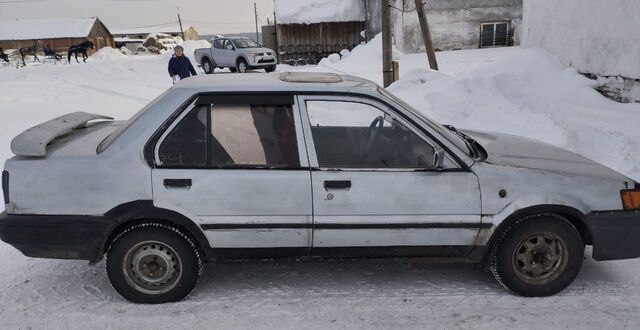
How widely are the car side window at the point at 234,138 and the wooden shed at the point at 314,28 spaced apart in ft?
81.0

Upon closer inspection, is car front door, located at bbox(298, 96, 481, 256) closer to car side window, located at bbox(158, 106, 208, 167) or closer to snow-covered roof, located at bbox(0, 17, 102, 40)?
car side window, located at bbox(158, 106, 208, 167)

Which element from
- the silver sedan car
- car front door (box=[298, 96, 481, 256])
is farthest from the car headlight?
car front door (box=[298, 96, 481, 256])

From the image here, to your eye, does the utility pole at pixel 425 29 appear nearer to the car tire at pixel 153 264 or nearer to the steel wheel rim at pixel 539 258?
the steel wheel rim at pixel 539 258

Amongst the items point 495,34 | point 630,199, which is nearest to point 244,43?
point 495,34

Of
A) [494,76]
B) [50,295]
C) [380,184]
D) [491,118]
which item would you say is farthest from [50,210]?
[494,76]

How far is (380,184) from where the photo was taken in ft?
11.3

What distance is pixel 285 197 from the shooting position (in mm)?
3443

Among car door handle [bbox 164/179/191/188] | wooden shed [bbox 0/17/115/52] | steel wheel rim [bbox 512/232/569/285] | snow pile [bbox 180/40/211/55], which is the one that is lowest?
steel wheel rim [bbox 512/232/569/285]

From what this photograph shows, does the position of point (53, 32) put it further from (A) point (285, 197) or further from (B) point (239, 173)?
(A) point (285, 197)

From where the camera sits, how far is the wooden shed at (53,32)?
60.8 metres

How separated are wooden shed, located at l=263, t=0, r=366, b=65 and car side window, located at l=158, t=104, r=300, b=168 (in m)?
24.7

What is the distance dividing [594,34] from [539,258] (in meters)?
8.04

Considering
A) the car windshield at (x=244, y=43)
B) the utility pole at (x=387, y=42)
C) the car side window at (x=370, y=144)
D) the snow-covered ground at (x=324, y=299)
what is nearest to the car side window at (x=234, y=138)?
the car side window at (x=370, y=144)

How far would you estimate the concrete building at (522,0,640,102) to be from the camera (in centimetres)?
885
